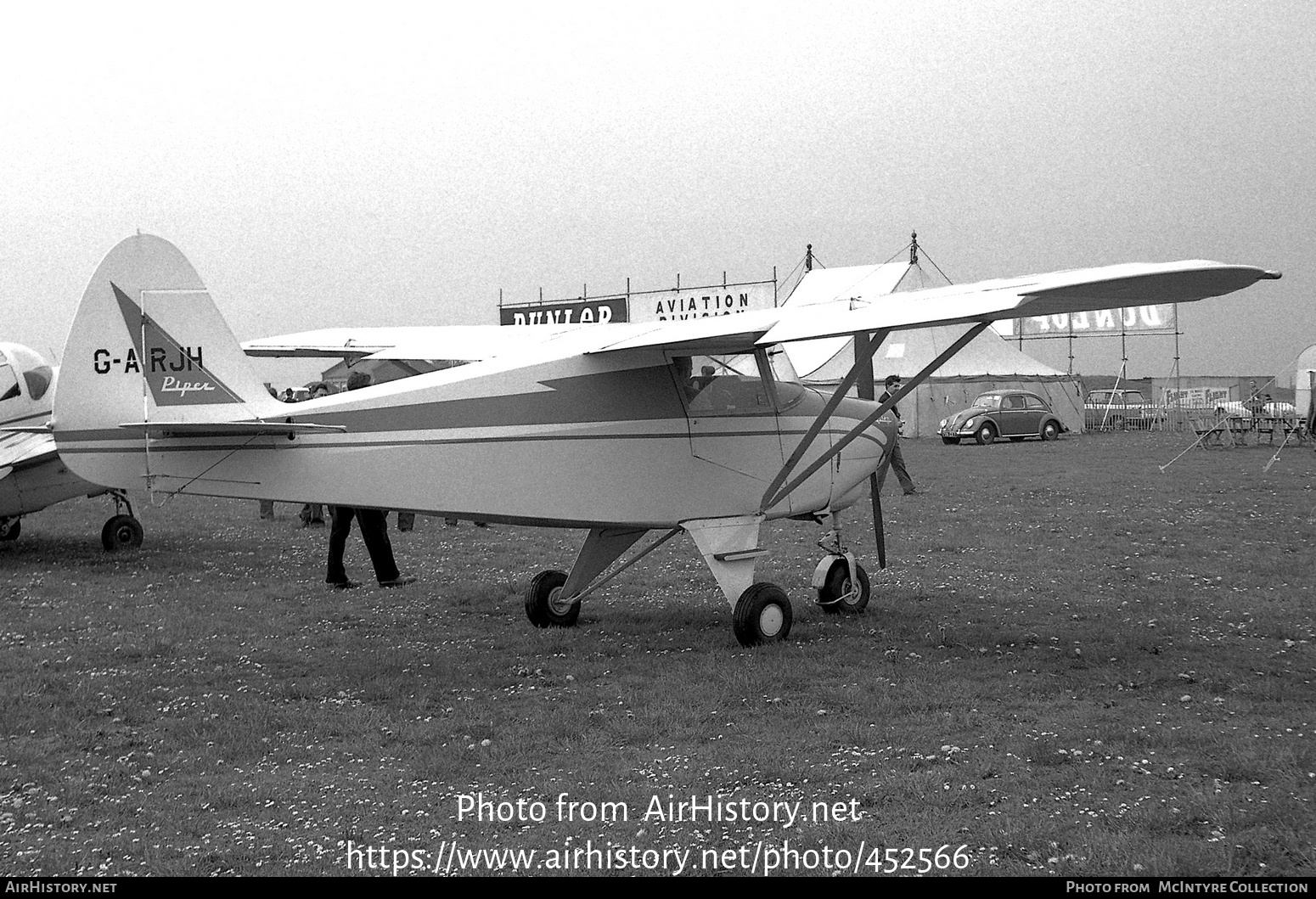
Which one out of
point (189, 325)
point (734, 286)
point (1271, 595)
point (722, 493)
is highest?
point (734, 286)

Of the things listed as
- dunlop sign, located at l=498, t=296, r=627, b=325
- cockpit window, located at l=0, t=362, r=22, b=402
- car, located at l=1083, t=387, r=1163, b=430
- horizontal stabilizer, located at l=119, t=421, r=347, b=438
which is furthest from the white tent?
horizontal stabilizer, located at l=119, t=421, r=347, b=438

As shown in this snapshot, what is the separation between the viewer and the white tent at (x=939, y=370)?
3791 centimetres

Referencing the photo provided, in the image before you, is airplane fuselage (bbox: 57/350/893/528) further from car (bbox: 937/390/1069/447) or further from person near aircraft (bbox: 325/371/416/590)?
car (bbox: 937/390/1069/447)

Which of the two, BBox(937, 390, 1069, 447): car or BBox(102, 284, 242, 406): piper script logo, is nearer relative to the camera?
BBox(102, 284, 242, 406): piper script logo

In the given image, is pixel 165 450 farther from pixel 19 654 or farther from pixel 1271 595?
pixel 1271 595

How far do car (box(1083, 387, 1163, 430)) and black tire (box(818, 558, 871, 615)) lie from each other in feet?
120

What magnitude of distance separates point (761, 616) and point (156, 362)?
Result: 14.6ft

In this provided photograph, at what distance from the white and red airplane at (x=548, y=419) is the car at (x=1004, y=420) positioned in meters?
28.3

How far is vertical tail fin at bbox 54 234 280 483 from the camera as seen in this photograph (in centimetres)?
761

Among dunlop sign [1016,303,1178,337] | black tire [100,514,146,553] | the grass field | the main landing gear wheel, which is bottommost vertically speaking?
the grass field

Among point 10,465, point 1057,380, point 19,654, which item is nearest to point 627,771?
point 19,654

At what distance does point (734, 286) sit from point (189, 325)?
3678 centimetres

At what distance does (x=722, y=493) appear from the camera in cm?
889

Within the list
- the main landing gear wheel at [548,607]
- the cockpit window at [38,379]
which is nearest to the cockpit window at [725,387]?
the main landing gear wheel at [548,607]
